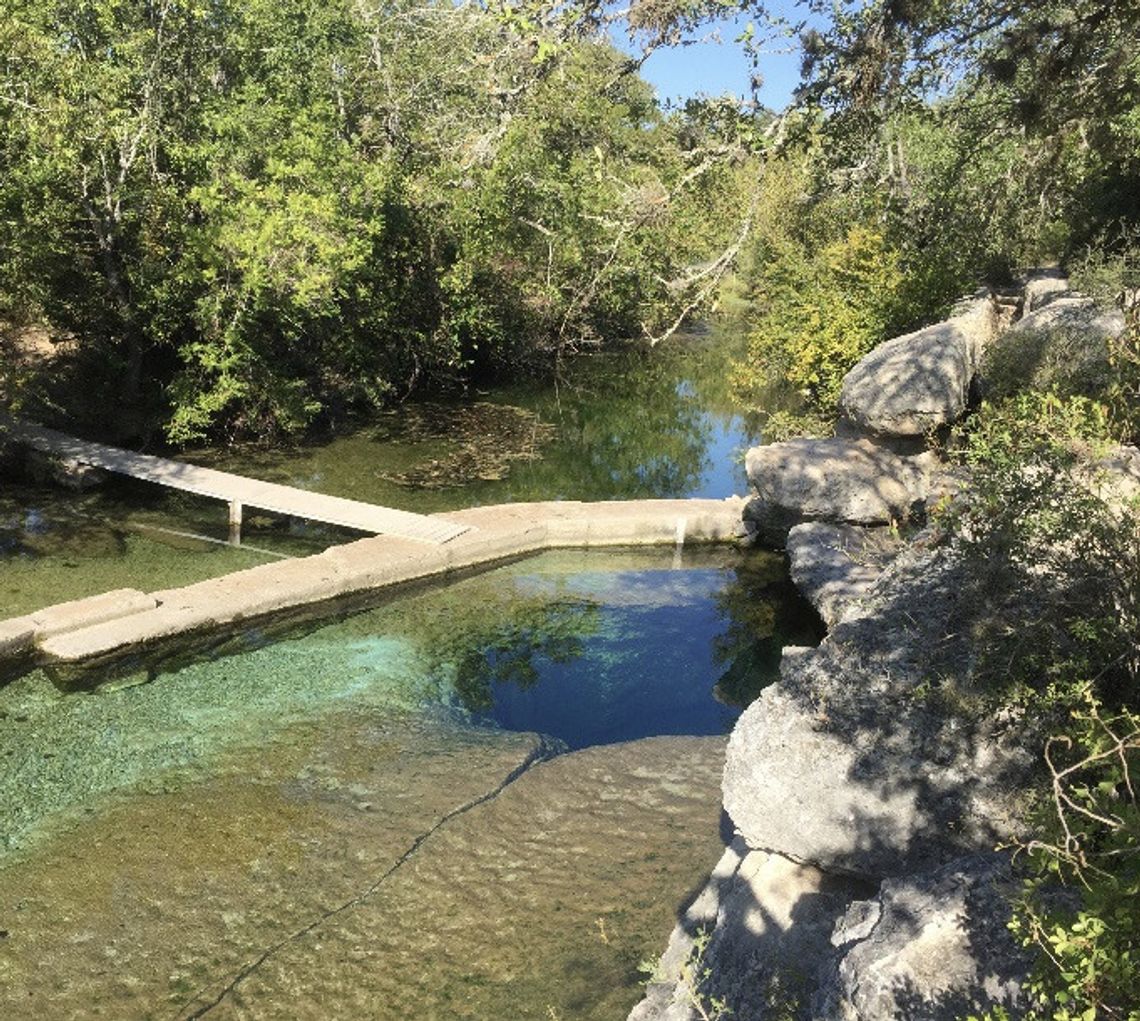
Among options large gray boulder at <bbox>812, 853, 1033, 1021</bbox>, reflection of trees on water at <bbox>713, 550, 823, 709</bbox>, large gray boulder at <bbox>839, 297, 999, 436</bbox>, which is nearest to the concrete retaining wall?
reflection of trees on water at <bbox>713, 550, 823, 709</bbox>

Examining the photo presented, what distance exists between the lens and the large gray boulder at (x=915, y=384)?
10.8 meters

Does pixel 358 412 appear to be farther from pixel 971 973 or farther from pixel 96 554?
pixel 971 973

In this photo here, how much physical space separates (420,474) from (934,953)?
452 inches

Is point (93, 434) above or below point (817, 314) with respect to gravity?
below

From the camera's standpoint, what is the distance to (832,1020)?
2.98m

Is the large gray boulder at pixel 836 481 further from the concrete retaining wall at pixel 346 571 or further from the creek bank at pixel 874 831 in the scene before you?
the creek bank at pixel 874 831

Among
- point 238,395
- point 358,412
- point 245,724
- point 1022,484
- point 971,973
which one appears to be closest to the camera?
point 971,973

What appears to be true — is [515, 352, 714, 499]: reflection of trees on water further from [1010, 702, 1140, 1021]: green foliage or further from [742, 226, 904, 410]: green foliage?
[1010, 702, 1140, 1021]: green foliage

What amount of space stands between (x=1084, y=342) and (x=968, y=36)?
534cm

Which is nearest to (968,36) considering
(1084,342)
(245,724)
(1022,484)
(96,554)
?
(1022,484)

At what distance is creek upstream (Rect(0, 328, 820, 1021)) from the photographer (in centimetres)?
479

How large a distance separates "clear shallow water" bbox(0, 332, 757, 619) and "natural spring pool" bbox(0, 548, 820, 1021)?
2213mm

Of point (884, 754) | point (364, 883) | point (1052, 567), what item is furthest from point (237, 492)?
point (1052, 567)

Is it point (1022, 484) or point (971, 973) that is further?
point (1022, 484)
